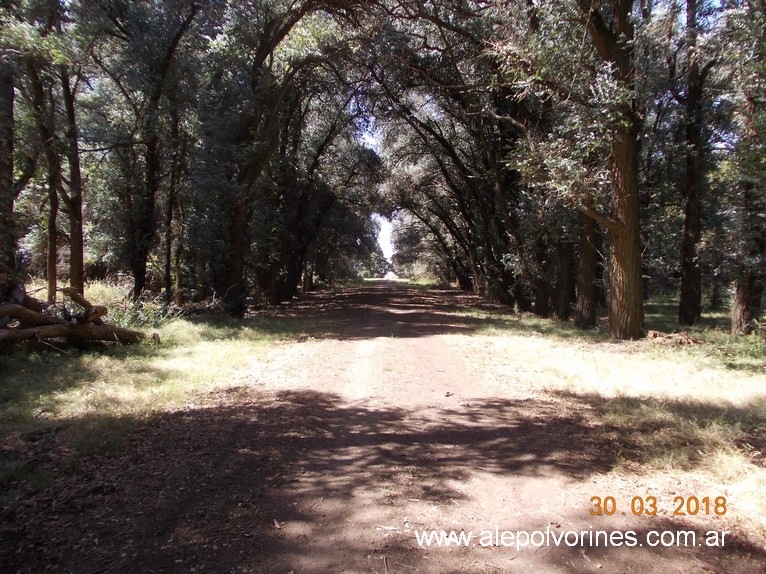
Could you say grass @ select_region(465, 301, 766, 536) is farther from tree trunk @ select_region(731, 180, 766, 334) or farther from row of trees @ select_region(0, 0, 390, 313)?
row of trees @ select_region(0, 0, 390, 313)

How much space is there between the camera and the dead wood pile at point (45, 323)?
8.11 m

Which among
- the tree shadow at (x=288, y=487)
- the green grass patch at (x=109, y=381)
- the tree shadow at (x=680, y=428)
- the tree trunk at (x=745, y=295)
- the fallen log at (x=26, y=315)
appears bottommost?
the tree shadow at (x=288, y=487)

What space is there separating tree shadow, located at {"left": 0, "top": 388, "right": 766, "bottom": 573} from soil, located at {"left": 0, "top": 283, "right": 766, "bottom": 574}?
1 cm

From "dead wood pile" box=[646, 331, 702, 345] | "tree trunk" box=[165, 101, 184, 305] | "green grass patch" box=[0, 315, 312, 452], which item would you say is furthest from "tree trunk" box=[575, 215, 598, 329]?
"tree trunk" box=[165, 101, 184, 305]

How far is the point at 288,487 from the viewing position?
404 cm

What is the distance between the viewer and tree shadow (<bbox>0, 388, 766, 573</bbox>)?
122 inches

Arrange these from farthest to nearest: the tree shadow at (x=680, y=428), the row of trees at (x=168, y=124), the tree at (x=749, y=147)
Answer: the row of trees at (x=168, y=124) < the tree at (x=749, y=147) < the tree shadow at (x=680, y=428)

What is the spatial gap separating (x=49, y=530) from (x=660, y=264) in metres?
18.2

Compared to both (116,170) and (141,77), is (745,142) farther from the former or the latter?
(116,170)

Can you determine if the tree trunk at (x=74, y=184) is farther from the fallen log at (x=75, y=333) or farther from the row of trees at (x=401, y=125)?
the fallen log at (x=75, y=333)

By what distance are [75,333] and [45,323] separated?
519mm

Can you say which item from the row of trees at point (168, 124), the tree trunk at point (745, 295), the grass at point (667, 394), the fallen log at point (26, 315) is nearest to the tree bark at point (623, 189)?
the grass at point (667, 394)

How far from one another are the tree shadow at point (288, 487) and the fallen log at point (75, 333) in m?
4.03

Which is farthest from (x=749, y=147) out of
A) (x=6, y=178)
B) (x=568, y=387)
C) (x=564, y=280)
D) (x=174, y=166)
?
(x=174, y=166)
